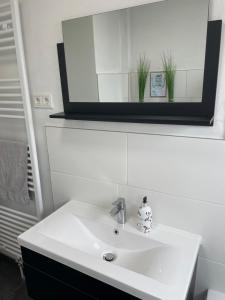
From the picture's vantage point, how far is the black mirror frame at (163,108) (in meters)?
0.89

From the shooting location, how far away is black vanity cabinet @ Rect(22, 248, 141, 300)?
3.06ft

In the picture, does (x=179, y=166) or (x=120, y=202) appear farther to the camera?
(x=120, y=202)

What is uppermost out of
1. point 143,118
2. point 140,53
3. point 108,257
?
point 140,53

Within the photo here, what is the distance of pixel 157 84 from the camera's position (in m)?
1.04

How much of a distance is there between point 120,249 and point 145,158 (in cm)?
48

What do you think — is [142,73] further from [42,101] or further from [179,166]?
[42,101]

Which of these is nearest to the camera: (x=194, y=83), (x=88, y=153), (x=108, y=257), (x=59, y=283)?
(x=194, y=83)

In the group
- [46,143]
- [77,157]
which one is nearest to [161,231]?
[77,157]

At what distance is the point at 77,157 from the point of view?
4.45ft

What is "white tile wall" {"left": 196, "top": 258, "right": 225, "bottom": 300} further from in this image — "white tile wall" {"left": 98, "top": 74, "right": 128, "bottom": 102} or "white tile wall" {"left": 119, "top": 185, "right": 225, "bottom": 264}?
"white tile wall" {"left": 98, "top": 74, "right": 128, "bottom": 102}

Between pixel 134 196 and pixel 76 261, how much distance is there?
43cm

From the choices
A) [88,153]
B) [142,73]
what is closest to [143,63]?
[142,73]

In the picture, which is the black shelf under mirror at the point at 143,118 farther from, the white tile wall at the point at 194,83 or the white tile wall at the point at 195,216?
the white tile wall at the point at 195,216

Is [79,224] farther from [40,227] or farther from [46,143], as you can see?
[46,143]
